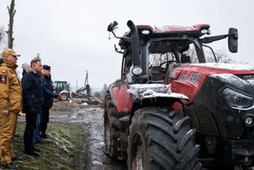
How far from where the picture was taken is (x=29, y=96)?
259 inches

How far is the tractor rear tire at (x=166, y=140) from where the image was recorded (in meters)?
3.84

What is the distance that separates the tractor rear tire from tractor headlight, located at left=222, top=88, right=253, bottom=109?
0.51 meters

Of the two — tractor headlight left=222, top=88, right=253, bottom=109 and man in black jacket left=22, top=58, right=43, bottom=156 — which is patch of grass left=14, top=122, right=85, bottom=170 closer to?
man in black jacket left=22, top=58, right=43, bottom=156

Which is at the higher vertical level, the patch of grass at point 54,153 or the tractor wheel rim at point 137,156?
the tractor wheel rim at point 137,156

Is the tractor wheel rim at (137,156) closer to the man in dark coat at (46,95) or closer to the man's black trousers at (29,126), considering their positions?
the man's black trousers at (29,126)

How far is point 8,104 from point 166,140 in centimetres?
295

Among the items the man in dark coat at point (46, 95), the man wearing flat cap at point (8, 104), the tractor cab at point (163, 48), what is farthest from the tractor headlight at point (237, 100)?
the man in dark coat at point (46, 95)

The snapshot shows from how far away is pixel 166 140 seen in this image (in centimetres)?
396

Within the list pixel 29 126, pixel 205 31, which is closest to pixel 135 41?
pixel 205 31

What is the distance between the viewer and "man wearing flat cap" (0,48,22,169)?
5742 mm

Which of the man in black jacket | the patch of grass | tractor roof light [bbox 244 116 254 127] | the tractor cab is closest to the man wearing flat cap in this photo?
the patch of grass

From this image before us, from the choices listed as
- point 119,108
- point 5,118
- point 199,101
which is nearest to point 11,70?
point 5,118

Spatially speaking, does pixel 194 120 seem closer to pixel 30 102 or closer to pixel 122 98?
pixel 122 98

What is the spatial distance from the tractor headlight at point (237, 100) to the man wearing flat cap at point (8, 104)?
3347 millimetres
